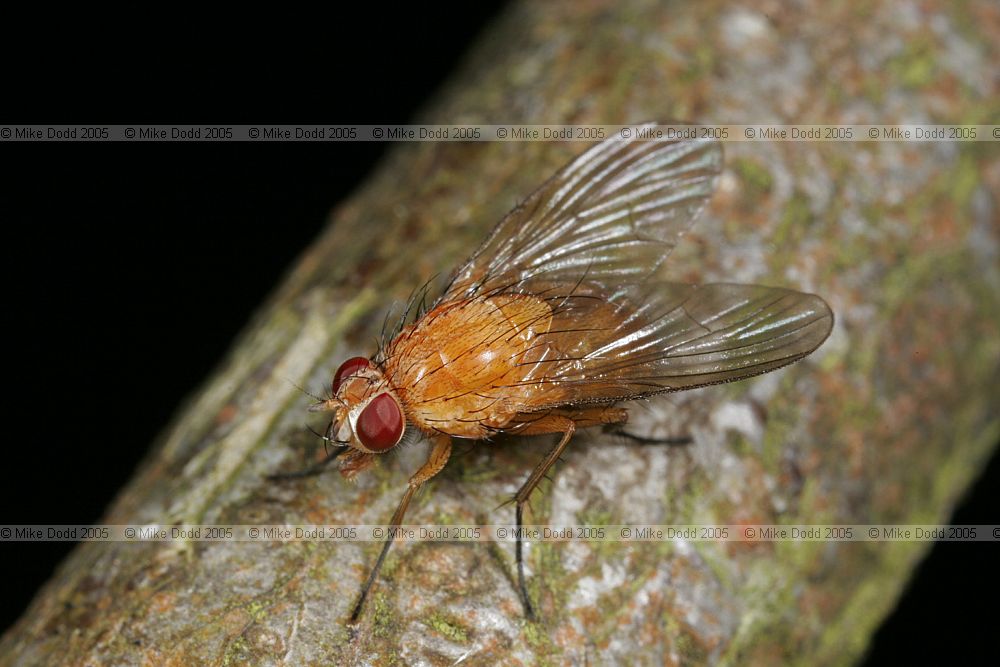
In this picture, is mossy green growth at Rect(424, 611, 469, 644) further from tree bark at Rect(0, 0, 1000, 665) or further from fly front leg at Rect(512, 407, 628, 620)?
fly front leg at Rect(512, 407, 628, 620)

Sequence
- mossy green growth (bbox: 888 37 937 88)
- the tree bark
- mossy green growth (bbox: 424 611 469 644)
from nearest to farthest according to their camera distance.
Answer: mossy green growth (bbox: 424 611 469 644) < the tree bark < mossy green growth (bbox: 888 37 937 88)

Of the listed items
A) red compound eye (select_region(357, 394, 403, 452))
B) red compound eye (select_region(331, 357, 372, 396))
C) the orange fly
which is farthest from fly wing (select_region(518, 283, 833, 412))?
red compound eye (select_region(331, 357, 372, 396))

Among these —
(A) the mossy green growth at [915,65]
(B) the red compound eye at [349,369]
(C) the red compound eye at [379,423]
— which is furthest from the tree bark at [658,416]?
(B) the red compound eye at [349,369]

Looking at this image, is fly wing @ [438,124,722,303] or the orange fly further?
fly wing @ [438,124,722,303]

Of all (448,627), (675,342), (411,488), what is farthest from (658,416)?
(448,627)

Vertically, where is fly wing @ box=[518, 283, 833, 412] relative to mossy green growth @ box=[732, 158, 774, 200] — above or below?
below

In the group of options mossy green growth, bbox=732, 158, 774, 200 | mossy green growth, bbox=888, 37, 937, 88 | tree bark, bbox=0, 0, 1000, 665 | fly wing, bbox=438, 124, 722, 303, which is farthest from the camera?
mossy green growth, bbox=888, 37, 937, 88

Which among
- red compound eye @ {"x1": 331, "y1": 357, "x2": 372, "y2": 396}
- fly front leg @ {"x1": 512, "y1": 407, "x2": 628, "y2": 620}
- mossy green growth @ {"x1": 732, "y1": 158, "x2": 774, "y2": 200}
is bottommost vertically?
fly front leg @ {"x1": 512, "y1": 407, "x2": 628, "y2": 620}

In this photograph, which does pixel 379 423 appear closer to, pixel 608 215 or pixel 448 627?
pixel 448 627

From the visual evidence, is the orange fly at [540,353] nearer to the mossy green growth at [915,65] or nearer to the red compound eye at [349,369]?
the red compound eye at [349,369]
